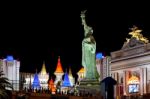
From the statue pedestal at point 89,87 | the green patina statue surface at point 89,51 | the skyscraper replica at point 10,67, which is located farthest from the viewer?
the skyscraper replica at point 10,67

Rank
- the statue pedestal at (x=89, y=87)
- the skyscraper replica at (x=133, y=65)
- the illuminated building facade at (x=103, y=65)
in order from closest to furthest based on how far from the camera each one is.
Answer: the statue pedestal at (x=89, y=87) → the skyscraper replica at (x=133, y=65) → the illuminated building facade at (x=103, y=65)

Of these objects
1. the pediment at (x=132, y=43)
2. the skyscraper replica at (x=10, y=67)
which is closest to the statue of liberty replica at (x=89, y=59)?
the pediment at (x=132, y=43)

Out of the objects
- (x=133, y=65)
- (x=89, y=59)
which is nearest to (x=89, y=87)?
(x=89, y=59)

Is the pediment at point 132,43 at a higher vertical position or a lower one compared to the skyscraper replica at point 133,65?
higher

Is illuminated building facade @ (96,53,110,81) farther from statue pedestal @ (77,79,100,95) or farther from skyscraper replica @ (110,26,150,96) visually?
statue pedestal @ (77,79,100,95)

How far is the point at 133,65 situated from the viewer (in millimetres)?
78000

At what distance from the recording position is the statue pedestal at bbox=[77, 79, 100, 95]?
154 feet

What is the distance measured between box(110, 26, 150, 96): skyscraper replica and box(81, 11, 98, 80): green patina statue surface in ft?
79.9

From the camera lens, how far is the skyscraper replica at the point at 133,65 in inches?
2931

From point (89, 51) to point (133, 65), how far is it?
2940cm

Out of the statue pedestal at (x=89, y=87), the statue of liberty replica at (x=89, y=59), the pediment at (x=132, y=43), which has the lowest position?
the statue pedestal at (x=89, y=87)

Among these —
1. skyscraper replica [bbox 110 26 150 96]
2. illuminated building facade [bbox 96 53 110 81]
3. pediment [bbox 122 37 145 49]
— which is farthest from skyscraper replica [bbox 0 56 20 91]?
pediment [bbox 122 37 145 49]

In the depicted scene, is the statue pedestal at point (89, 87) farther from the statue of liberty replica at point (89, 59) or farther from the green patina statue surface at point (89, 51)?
the green patina statue surface at point (89, 51)

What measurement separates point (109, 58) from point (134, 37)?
847 centimetres
